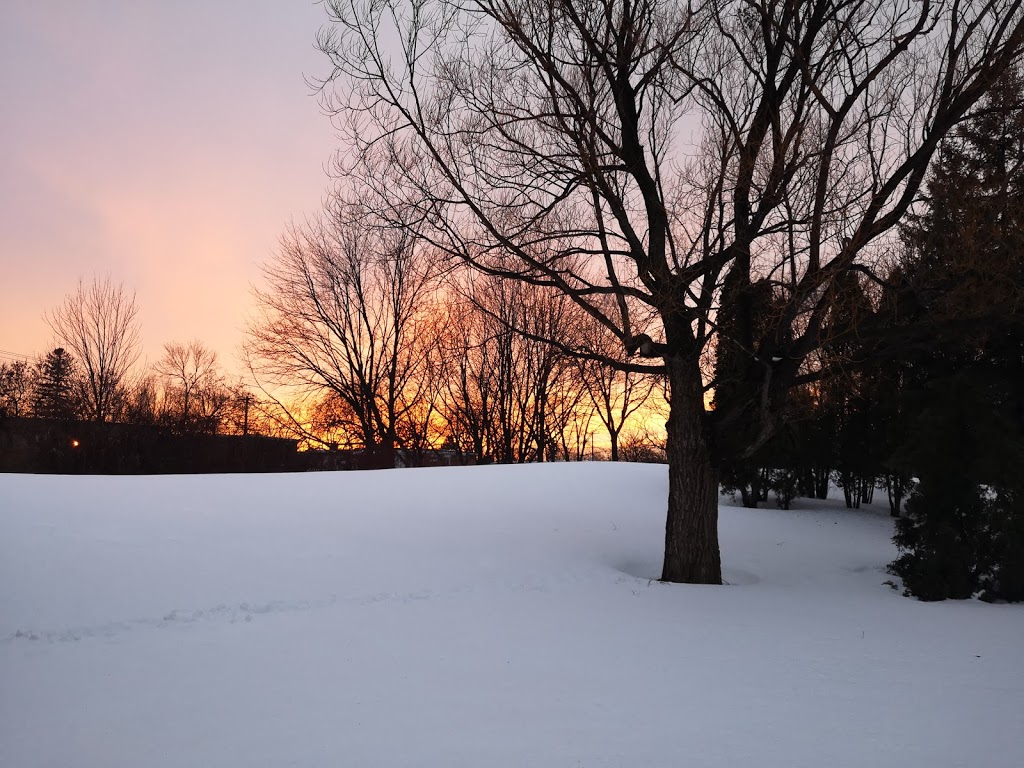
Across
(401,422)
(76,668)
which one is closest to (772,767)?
(76,668)

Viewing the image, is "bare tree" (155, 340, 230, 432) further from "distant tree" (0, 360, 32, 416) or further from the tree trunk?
the tree trunk

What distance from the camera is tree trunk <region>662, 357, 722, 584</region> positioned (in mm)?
9750

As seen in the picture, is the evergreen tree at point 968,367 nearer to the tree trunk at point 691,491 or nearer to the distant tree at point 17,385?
the tree trunk at point 691,491

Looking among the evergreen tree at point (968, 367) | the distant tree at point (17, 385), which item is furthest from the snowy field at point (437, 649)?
the distant tree at point (17, 385)

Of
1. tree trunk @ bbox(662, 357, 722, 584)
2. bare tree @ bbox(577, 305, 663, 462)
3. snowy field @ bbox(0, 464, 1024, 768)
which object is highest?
bare tree @ bbox(577, 305, 663, 462)

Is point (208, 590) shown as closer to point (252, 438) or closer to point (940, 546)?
point (940, 546)

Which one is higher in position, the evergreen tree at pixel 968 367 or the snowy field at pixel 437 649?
the evergreen tree at pixel 968 367

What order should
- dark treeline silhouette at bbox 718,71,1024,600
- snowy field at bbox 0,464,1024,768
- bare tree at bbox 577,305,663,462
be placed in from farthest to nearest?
bare tree at bbox 577,305,663,462, dark treeline silhouette at bbox 718,71,1024,600, snowy field at bbox 0,464,1024,768

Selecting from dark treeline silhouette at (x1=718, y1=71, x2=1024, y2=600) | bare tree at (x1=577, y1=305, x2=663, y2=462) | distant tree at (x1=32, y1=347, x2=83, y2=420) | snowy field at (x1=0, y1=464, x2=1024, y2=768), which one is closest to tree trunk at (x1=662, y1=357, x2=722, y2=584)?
snowy field at (x1=0, y1=464, x2=1024, y2=768)

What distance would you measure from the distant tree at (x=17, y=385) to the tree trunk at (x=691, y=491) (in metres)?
50.4

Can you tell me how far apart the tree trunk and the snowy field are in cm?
60

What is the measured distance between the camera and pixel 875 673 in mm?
5852

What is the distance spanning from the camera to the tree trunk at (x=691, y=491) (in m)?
9.75

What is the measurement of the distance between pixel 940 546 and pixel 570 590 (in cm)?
529
